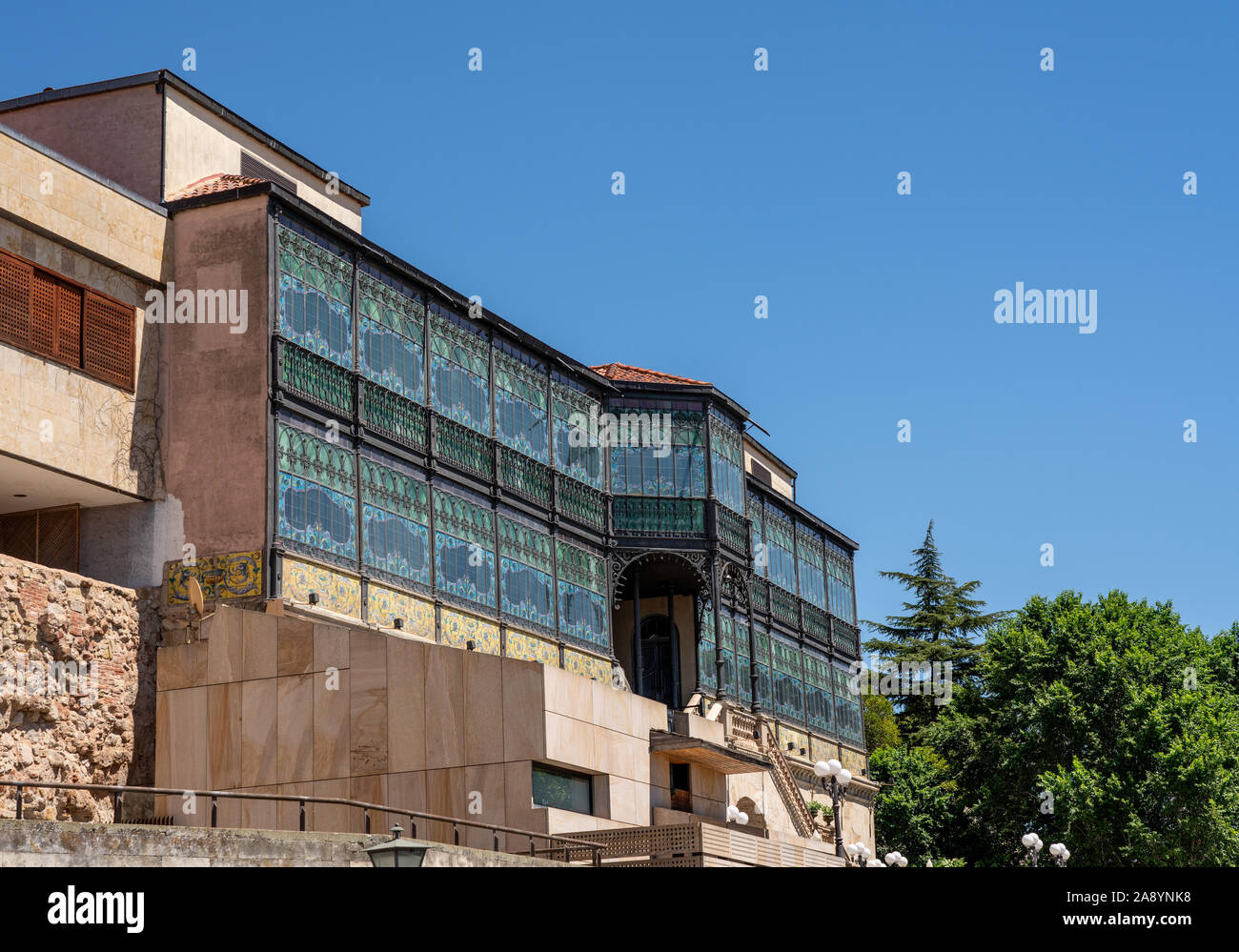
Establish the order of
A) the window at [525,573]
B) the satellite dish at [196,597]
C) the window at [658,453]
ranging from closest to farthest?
the satellite dish at [196,597] → the window at [525,573] → the window at [658,453]

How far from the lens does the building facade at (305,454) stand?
110 ft

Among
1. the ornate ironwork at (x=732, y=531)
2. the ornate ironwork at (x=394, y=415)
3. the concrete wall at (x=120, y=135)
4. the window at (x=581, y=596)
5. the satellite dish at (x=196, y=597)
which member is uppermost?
the concrete wall at (x=120, y=135)

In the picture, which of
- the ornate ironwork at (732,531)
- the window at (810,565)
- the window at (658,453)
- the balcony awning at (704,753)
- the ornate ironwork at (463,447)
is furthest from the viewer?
the window at (810,565)

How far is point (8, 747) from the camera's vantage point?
30516mm

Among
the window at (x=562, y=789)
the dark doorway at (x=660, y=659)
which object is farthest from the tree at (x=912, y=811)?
the window at (x=562, y=789)

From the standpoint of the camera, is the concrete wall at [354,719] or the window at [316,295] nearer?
the concrete wall at [354,719]

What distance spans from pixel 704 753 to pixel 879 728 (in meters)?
36.4

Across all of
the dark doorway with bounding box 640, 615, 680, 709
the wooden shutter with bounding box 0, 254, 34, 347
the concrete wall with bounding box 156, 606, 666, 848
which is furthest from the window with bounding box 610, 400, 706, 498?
the wooden shutter with bounding box 0, 254, 34, 347

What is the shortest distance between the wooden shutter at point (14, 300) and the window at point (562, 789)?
12.0 metres

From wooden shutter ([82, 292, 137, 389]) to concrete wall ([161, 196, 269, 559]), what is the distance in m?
0.89

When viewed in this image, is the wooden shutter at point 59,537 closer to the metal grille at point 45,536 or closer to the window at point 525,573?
the metal grille at point 45,536

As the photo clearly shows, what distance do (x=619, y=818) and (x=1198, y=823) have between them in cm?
2009
